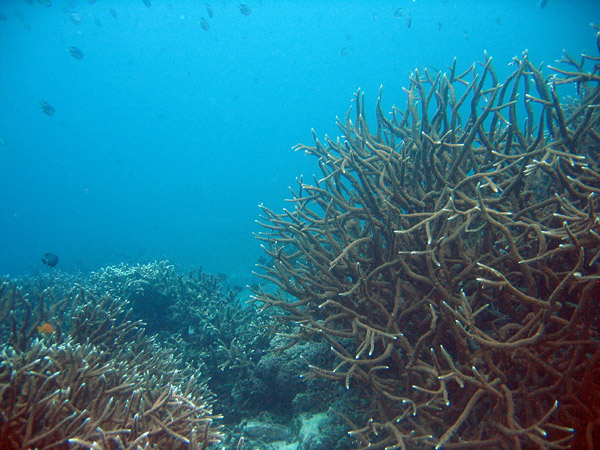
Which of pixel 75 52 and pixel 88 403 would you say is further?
pixel 75 52

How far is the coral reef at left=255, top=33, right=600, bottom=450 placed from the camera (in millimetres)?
2029

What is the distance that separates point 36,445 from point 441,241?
3.50 metres

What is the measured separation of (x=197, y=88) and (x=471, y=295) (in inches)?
4443

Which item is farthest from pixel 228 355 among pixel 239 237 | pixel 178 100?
pixel 178 100

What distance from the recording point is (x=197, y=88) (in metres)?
99.2

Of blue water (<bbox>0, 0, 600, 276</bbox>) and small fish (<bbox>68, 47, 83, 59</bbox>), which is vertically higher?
blue water (<bbox>0, 0, 600, 276</bbox>)

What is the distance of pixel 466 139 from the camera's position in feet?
10.5

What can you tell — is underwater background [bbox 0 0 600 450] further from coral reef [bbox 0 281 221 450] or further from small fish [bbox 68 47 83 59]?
small fish [bbox 68 47 83 59]

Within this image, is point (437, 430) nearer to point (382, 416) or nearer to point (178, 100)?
point (382, 416)

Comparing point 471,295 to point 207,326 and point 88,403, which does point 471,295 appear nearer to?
point 88,403

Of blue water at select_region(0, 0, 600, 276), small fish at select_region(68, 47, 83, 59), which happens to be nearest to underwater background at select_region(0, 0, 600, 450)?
small fish at select_region(68, 47, 83, 59)

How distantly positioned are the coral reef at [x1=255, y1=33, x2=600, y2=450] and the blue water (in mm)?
54516

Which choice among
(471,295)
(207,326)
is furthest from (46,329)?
(471,295)

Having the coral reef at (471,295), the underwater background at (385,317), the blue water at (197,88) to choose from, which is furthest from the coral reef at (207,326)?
the blue water at (197,88)
